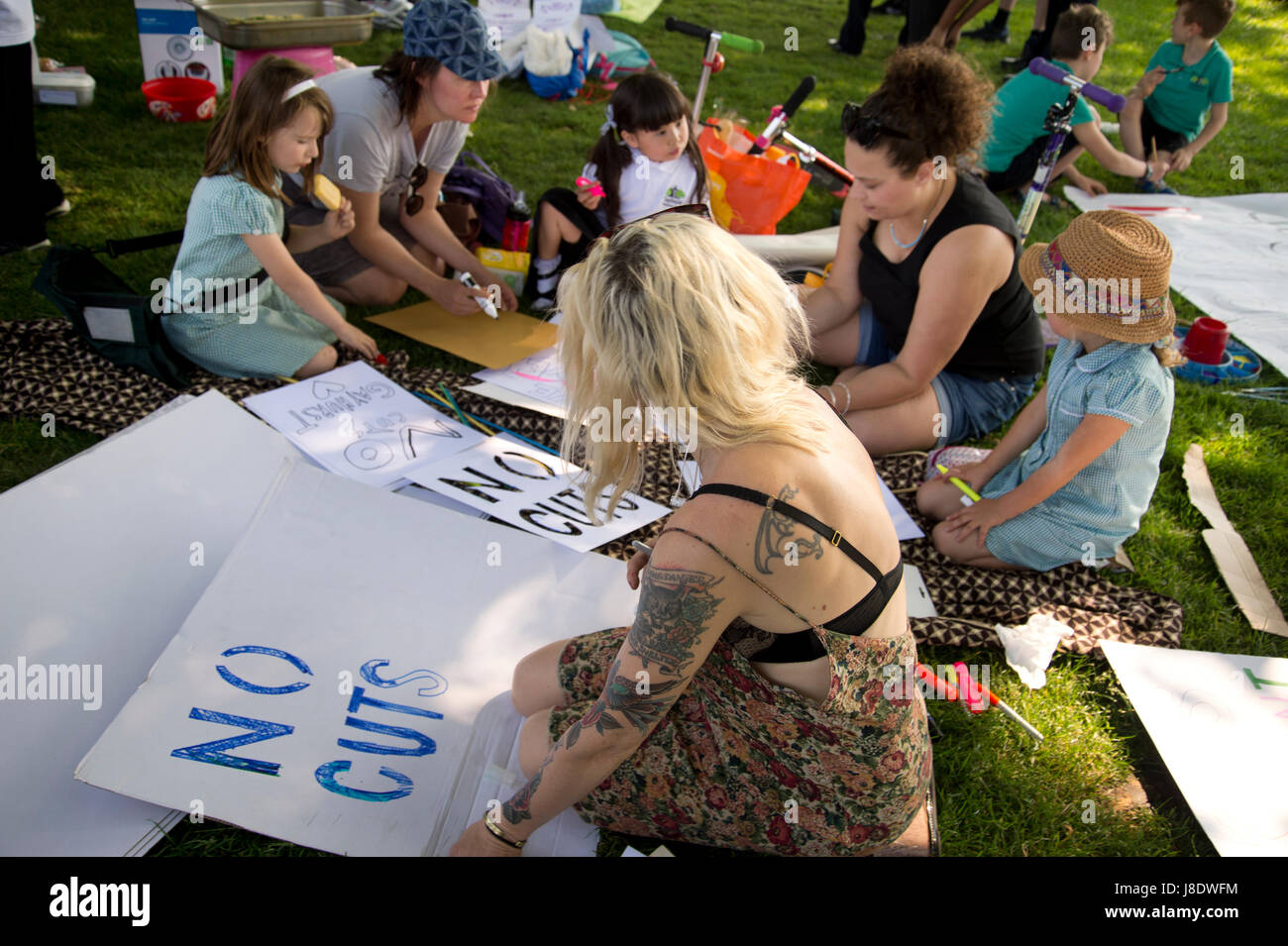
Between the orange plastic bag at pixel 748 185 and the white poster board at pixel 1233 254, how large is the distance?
5.16 ft

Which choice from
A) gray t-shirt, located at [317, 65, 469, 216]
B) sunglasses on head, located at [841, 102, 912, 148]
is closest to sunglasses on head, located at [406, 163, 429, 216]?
gray t-shirt, located at [317, 65, 469, 216]

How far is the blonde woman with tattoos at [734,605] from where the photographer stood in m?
1.40

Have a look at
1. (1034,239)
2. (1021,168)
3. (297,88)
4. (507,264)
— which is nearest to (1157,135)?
(1021,168)

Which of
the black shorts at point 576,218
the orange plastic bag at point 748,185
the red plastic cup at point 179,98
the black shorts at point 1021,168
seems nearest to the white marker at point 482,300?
the black shorts at point 576,218

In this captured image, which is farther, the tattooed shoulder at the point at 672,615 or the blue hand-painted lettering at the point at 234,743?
the blue hand-painted lettering at the point at 234,743

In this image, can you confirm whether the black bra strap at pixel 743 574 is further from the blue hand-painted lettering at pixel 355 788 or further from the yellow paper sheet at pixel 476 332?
the yellow paper sheet at pixel 476 332

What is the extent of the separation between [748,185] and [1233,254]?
2658mm

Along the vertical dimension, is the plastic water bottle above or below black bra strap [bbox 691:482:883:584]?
below

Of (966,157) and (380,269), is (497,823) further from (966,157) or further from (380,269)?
(380,269)

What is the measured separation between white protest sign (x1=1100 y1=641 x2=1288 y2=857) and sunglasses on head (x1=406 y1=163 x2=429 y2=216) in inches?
112

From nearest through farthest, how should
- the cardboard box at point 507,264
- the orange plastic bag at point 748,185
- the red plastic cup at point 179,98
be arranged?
the cardboard box at point 507,264 → the orange plastic bag at point 748,185 → the red plastic cup at point 179,98

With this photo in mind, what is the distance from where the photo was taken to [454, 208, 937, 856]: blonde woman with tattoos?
1.40 meters

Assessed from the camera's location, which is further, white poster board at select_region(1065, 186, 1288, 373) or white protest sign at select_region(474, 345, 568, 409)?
white poster board at select_region(1065, 186, 1288, 373)

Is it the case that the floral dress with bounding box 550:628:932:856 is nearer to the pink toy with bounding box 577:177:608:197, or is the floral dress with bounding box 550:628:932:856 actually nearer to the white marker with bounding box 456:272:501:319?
the white marker with bounding box 456:272:501:319
